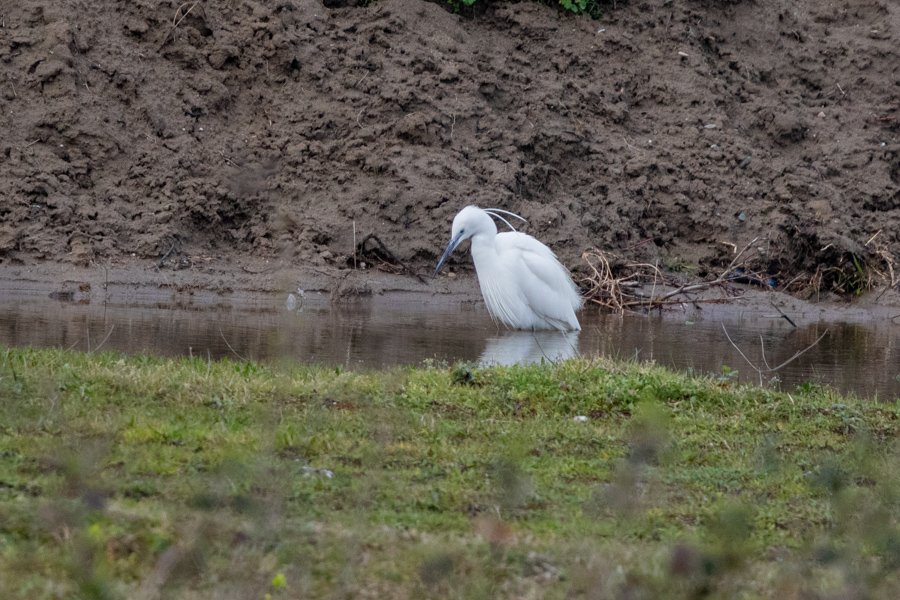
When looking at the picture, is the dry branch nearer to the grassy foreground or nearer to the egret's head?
the egret's head

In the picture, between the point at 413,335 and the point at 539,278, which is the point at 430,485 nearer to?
the point at 413,335

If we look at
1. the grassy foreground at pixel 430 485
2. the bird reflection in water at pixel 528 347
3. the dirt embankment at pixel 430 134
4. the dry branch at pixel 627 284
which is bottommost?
the bird reflection in water at pixel 528 347

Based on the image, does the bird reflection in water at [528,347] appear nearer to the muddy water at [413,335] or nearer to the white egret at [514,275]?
the muddy water at [413,335]

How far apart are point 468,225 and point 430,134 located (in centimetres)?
358

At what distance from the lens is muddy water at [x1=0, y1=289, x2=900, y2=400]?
758 cm

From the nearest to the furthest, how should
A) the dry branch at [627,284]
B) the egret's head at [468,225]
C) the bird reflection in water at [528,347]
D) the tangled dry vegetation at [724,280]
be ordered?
the bird reflection in water at [528,347]
the egret's head at [468,225]
the dry branch at [627,284]
the tangled dry vegetation at [724,280]

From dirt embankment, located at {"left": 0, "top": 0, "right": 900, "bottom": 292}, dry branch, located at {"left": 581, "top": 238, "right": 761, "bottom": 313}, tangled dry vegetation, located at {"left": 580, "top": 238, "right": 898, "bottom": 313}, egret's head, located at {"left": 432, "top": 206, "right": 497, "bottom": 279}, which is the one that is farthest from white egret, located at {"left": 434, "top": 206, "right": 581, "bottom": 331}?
dirt embankment, located at {"left": 0, "top": 0, "right": 900, "bottom": 292}

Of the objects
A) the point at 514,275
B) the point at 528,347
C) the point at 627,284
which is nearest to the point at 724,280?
the point at 627,284

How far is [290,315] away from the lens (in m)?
10.0

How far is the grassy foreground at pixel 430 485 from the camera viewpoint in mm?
2504

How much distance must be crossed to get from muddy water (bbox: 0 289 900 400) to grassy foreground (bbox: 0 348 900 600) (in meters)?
1.36

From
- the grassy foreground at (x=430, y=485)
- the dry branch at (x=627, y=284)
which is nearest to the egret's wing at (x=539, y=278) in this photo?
the dry branch at (x=627, y=284)

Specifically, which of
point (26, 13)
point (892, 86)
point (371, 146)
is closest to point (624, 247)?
point (371, 146)

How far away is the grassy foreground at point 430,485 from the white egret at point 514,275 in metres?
4.74
